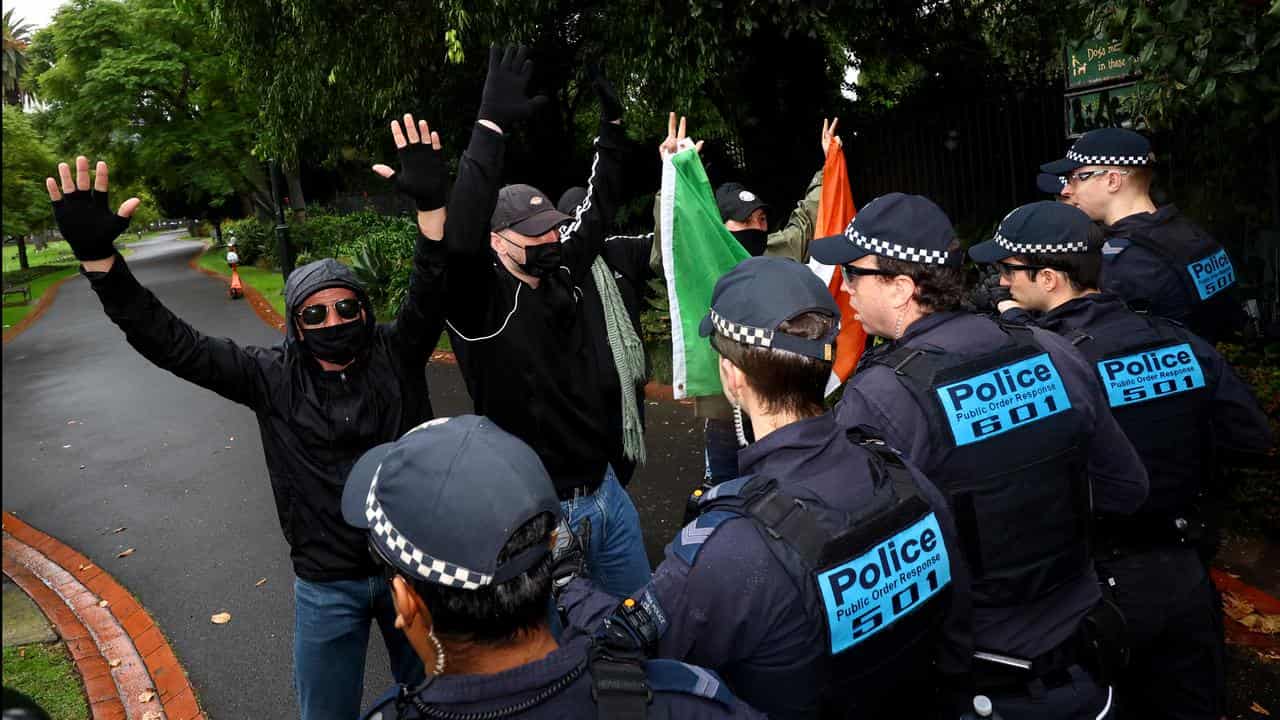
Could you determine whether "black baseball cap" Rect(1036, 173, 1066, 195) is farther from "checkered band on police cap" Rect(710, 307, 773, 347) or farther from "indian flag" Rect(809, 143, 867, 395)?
"checkered band on police cap" Rect(710, 307, 773, 347)

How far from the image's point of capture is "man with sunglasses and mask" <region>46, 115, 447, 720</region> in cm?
317

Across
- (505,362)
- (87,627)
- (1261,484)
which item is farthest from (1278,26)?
(87,627)

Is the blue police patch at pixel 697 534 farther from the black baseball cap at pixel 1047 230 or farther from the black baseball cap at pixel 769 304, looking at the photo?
the black baseball cap at pixel 1047 230

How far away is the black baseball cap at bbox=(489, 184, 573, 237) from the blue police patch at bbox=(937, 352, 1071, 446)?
1699 mm

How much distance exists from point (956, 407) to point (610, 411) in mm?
1587

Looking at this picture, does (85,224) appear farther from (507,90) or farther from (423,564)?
(423,564)

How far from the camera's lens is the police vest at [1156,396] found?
3.14m

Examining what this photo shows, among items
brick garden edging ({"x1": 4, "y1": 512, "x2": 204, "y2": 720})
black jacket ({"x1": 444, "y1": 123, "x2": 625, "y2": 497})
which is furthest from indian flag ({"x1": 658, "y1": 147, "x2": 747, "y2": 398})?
brick garden edging ({"x1": 4, "y1": 512, "x2": 204, "y2": 720})

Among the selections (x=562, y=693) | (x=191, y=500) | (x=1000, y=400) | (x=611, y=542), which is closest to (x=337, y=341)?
(x=611, y=542)

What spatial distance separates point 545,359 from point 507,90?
3.26ft

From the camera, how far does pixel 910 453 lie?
7.93 ft

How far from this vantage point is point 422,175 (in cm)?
290

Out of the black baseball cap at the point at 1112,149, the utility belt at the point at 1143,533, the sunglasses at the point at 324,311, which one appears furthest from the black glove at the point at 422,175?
the black baseball cap at the point at 1112,149

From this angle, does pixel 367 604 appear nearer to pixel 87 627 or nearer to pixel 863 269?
pixel 863 269
